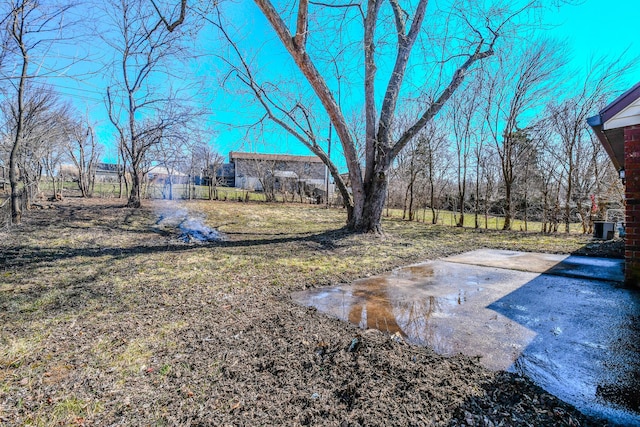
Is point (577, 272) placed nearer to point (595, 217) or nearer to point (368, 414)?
point (368, 414)

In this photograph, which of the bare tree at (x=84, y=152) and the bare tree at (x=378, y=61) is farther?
the bare tree at (x=84, y=152)

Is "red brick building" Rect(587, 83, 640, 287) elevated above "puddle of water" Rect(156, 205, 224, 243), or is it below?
above

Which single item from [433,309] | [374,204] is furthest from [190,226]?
[433,309]

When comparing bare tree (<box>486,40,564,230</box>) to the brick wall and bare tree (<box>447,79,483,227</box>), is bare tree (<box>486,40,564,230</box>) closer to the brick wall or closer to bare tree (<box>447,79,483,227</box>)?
bare tree (<box>447,79,483,227</box>)

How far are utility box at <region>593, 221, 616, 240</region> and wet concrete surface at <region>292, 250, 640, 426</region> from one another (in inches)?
160

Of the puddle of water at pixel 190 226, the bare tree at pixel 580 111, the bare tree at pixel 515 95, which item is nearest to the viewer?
the puddle of water at pixel 190 226

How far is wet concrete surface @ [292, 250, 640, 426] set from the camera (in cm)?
157

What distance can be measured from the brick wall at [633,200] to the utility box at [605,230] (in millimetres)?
5329

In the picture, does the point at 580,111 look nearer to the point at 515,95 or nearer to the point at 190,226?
the point at 515,95

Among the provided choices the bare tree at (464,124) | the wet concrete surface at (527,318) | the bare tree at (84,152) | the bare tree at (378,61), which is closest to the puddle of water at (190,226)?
the bare tree at (378,61)

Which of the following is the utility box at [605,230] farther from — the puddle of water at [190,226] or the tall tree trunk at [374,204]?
the puddle of water at [190,226]

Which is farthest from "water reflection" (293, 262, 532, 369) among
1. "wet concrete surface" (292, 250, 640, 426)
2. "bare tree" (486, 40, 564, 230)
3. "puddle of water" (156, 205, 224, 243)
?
"bare tree" (486, 40, 564, 230)

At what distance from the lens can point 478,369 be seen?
1.64m

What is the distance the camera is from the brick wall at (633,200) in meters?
3.17
